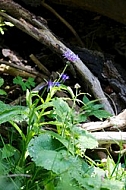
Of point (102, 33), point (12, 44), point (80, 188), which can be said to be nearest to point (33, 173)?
point (80, 188)

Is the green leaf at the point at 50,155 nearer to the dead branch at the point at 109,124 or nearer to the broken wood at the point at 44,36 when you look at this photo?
the dead branch at the point at 109,124

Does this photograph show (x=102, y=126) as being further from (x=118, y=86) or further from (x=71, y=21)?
(x=71, y=21)

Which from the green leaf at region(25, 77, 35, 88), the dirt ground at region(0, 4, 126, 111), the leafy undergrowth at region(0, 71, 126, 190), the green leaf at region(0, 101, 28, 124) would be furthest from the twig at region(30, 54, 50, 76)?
the green leaf at region(0, 101, 28, 124)

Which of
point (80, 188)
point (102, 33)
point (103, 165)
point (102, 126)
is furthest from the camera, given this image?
point (102, 33)

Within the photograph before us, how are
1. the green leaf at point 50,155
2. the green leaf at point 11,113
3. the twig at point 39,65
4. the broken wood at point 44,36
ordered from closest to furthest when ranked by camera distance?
the green leaf at point 50,155 → the green leaf at point 11,113 → the broken wood at point 44,36 → the twig at point 39,65

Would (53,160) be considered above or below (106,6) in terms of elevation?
below

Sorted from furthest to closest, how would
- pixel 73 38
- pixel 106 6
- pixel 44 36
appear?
pixel 73 38 → pixel 106 6 → pixel 44 36

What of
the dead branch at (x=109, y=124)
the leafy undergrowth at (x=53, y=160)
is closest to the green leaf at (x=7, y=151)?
the leafy undergrowth at (x=53, y=160)

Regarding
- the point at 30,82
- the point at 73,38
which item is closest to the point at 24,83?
the point at 30,82

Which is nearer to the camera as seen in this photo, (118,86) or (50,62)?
(118,86)

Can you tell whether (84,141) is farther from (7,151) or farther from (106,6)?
(106,6)

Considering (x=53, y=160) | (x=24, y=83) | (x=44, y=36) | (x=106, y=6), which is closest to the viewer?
(x=53, y=160)
